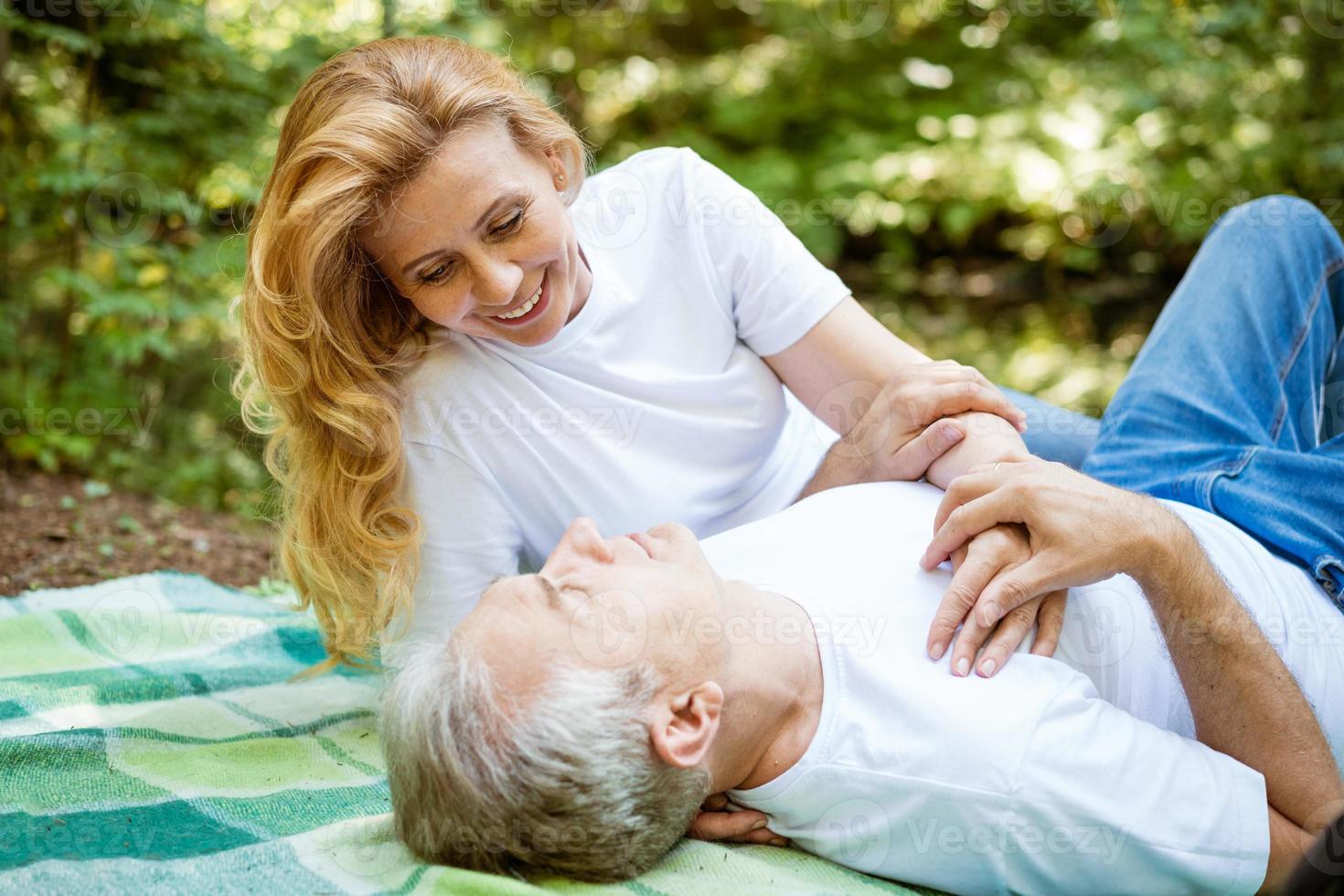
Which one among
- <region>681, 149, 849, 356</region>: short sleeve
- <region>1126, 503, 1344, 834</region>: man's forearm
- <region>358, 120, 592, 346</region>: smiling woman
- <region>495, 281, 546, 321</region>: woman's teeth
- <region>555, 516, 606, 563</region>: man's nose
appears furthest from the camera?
<region>681, 149, 849, 356</region>: short sleeve

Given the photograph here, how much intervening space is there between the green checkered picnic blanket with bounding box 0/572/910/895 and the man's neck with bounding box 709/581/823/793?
0.14 m

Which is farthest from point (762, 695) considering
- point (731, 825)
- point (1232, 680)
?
point (1232, 680)

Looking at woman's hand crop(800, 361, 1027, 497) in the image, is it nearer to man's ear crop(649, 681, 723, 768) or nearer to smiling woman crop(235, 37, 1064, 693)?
smiling woman crop(235, 37, 1064, 693)

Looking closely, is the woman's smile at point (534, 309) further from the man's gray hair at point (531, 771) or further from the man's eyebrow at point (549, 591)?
the man's gray hair at point (531, 771)

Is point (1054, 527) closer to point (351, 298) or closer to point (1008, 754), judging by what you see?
point (1008, 754)

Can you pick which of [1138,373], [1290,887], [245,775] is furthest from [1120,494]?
[245,775]

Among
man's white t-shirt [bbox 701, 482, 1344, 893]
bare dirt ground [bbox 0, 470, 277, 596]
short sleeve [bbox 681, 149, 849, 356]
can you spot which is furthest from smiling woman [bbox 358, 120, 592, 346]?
bare dirt ground [bbox 0, 470, 277, 596]

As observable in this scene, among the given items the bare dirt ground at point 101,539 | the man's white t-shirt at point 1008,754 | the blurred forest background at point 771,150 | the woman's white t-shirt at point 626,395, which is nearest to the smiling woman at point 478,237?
the woman's white t-shirt at point 626,395

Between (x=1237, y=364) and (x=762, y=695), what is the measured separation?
4.88ft

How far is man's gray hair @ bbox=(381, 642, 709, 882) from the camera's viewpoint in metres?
1.48

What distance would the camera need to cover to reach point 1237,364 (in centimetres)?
248

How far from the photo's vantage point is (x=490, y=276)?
192cm

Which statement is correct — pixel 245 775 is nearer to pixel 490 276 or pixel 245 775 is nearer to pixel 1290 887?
pixel 490 276

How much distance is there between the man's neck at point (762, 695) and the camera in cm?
162
